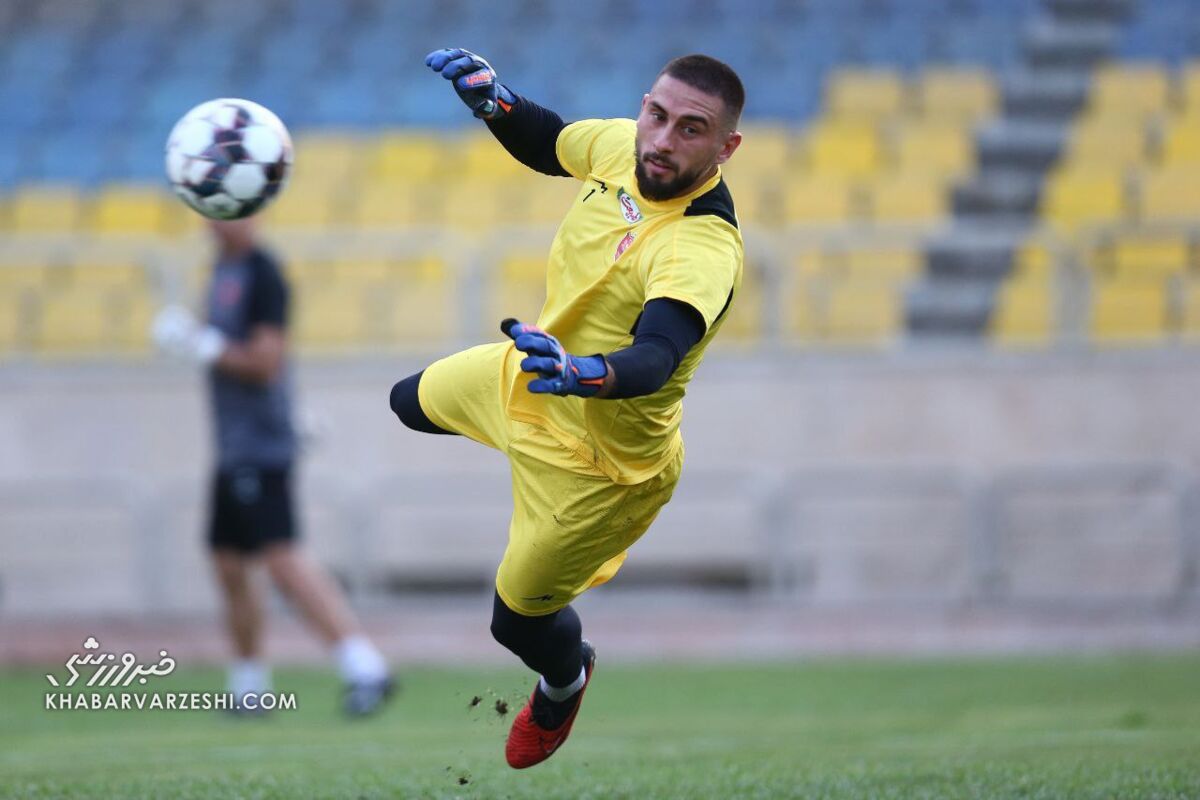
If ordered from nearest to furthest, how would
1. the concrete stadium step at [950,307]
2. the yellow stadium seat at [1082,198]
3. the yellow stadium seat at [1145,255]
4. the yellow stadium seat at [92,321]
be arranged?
the yellow stadium seat at [1145,255] < the concrete stadium step at [950,307] < the yellow stadium seat at [92,321] < the yellow stadium seat at [1082,198]

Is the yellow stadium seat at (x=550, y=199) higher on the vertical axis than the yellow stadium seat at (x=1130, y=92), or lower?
lower

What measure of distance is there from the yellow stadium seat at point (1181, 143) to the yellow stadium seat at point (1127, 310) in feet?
6.15

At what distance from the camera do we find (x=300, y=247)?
12.0m

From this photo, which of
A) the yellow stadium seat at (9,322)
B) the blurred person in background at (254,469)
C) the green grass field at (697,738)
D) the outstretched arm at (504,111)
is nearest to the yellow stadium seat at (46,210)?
the yellow stadium seat at (9,322)

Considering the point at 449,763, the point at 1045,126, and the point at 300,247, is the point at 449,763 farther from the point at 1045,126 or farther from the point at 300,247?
the point at 1045,126

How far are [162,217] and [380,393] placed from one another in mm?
4144

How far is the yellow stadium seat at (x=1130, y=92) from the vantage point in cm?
1409

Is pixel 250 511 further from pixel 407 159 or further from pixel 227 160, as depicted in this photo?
pixel 407 159

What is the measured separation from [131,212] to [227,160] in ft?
32.1

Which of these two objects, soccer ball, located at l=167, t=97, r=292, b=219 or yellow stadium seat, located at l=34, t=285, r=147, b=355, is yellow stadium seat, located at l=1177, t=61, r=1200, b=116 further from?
soccer ball, located at l=167, t=97, r=292, b=219

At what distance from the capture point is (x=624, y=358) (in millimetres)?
4414

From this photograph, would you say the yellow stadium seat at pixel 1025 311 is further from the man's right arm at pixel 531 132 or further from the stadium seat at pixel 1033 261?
the man's right arm at pixel 531 132

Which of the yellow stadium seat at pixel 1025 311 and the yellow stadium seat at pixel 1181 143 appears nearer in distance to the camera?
the yellow stadium seat at pixel 1025 311

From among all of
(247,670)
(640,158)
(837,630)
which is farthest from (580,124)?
(837,630)
